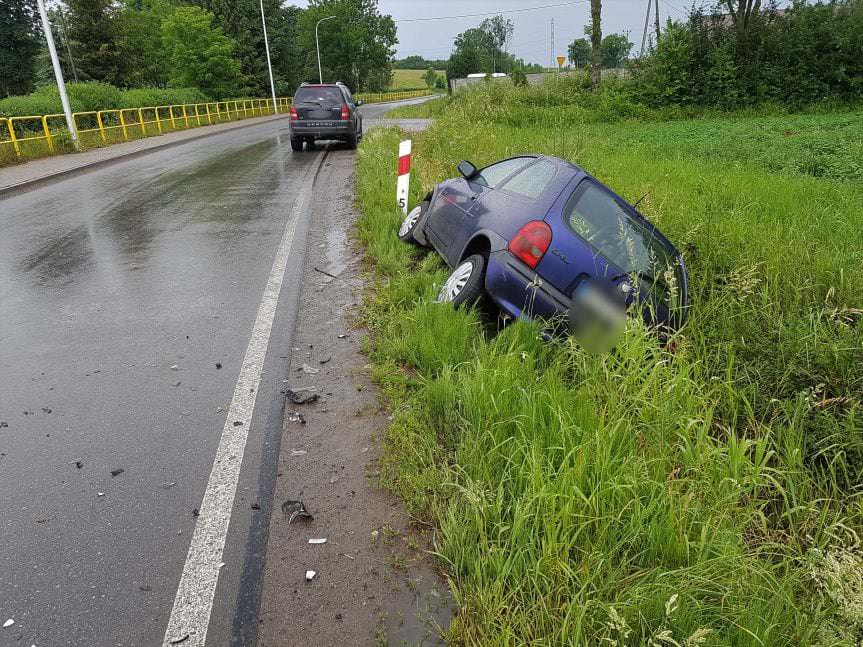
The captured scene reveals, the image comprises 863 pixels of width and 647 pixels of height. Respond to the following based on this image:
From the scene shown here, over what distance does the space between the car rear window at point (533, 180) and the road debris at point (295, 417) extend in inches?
101

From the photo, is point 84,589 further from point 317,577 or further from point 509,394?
point 509,394

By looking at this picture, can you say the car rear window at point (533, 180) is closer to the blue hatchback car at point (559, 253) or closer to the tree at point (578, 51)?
the blue hatchback car at point (559, 253)

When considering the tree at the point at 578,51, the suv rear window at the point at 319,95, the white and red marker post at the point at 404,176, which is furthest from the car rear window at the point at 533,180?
the tree at the point at 578,51

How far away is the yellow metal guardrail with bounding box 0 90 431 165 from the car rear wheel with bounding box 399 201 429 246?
13.8m

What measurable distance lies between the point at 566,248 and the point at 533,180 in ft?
3.65

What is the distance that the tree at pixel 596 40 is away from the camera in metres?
26.3

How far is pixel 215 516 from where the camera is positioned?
9.43ft

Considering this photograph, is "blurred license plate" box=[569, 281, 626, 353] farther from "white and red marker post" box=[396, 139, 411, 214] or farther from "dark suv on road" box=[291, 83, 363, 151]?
"dark suv on road" box=[291, 83, 363, 151]

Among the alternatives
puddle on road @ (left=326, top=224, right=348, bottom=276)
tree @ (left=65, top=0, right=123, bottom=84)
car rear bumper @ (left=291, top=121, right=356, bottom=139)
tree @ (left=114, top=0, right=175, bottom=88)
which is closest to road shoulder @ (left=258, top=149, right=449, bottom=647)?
puddle on road @ (left=326, top=224, right=348, bottom=276)

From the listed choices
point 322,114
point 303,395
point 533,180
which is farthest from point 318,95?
point 303,395

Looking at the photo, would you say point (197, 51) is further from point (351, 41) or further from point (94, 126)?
point (351, 41)

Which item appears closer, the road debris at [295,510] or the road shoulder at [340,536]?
the road shoulder at [340,536]

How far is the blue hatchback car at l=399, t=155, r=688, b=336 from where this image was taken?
423 centimetres

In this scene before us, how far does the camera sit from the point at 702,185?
8461 mm
